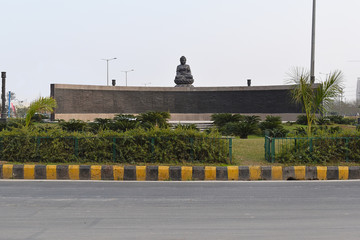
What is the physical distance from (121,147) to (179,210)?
12.5ft

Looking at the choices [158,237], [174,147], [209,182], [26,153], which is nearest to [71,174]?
[26,153]

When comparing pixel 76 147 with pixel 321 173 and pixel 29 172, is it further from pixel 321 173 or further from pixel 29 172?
pixel 321 173

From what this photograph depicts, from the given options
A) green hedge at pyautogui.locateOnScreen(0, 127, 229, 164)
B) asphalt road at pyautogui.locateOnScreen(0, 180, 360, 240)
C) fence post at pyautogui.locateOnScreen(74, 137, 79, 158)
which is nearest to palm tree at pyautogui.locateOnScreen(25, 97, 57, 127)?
green hedge at pyautogui.locateOnScreen(0, 127, 229, 164)

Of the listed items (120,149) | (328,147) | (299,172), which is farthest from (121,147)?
(328,147)

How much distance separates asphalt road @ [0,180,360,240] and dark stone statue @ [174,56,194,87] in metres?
26.7

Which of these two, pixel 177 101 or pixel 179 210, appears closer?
pixel 179 210

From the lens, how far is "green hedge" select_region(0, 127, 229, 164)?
Result: 29.5 feet

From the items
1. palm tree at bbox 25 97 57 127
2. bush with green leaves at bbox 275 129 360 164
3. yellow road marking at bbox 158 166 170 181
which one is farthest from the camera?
palm tree at bbox 25 97 57 127

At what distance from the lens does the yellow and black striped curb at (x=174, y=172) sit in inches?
324

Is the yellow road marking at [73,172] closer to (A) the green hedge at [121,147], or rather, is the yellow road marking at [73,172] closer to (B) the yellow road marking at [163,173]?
(A) the green hedge at [121,147]

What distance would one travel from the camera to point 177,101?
3042 cm

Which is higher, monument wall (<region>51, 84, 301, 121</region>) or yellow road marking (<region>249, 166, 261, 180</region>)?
monument wall (<region>51, 84, 301, 121</region>)

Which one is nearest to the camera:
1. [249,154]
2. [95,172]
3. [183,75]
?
[95,172]

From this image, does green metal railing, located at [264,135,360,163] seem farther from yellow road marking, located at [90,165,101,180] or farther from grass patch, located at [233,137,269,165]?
yellow road marking, located at [90,165,101,180]
